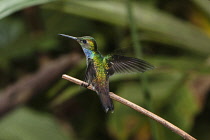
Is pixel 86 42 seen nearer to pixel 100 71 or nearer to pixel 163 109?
pixel 100 71

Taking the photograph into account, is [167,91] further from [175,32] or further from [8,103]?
[8,103]

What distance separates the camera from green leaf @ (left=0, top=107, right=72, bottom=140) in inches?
75.3

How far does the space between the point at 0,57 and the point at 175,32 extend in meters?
1.15

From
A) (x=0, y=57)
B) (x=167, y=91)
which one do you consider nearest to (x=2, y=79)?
(x=0, y=57)

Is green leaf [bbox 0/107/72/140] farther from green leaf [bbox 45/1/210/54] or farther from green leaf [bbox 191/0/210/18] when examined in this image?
green leaf [bbox 191/0/210/18]

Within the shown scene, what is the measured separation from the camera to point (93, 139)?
7.89ft

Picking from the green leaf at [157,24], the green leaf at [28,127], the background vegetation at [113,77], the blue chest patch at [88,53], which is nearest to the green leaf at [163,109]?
the background vegetation at [113,77]

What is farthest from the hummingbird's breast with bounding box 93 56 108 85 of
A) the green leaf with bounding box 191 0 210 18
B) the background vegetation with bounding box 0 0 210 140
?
the green leaf with bounding box 191 0 210 18

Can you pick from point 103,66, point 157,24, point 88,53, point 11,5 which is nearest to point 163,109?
point 157,24

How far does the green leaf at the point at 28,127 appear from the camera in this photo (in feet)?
6.28

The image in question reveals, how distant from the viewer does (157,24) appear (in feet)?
6.10

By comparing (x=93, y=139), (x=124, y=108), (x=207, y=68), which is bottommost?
(x=93, y=139)

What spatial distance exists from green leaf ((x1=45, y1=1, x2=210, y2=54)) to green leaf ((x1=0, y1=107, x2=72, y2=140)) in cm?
71

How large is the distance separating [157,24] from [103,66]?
3.02 feet
